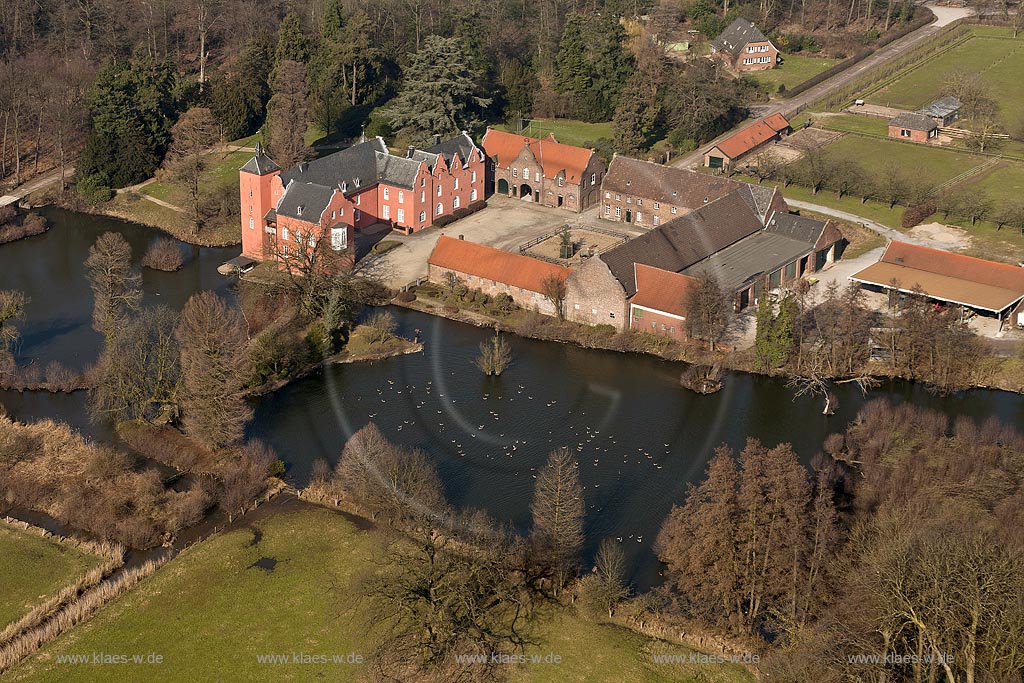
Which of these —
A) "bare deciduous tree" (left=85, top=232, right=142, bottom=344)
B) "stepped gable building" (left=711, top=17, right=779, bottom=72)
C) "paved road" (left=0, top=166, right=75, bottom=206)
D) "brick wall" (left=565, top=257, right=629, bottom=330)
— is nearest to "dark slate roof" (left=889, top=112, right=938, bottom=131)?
"stepped gable building" (left=711, top=17, right=779, bottom=72)

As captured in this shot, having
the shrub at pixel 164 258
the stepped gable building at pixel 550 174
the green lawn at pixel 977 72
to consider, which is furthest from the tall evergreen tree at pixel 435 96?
the green lawn at pixel 977 72

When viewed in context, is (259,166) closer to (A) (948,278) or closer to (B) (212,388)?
(B) (212,388)

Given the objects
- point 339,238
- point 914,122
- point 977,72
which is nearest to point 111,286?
point 339,238

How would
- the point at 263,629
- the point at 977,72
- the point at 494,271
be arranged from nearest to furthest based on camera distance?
the point at 263,629, the point at 494,271, the point at 977,72

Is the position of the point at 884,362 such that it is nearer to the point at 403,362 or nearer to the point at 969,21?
the point at 403,362

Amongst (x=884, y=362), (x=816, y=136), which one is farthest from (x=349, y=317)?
(x=816, y=136)

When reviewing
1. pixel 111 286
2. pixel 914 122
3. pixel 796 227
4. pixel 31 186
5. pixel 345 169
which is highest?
pixel 914 122

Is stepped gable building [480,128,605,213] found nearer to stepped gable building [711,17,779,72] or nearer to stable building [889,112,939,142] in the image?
stable building [889,112,939,142]
